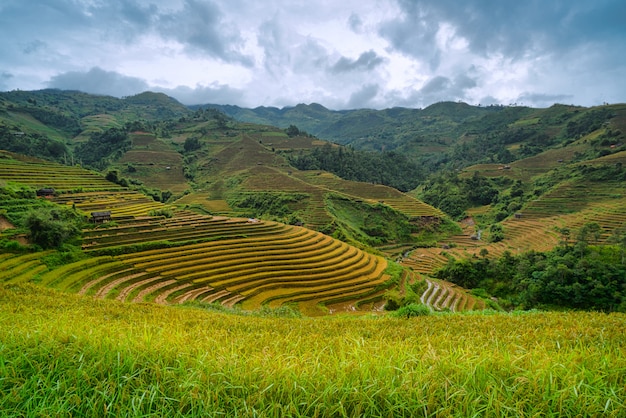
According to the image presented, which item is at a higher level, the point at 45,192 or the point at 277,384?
the point at 277,384

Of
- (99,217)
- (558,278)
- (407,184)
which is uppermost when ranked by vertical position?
(407,184)

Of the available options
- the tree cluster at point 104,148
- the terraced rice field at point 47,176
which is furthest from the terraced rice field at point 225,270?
the tree cluster at point 104,148

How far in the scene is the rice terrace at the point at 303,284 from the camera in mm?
2014

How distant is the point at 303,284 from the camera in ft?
77.7

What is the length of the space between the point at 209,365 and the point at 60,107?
20166 centimetres

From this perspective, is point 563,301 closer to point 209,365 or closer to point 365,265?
point 365,265

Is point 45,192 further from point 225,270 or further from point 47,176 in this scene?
point 225,270

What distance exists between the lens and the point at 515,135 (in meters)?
119

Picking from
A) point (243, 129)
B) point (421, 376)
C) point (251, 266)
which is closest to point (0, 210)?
point (251, 266)

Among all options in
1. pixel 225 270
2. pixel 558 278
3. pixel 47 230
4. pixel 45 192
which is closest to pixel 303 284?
pixel 225 270

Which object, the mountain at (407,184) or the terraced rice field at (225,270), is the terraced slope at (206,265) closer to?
the terraced rice field at (225,270)

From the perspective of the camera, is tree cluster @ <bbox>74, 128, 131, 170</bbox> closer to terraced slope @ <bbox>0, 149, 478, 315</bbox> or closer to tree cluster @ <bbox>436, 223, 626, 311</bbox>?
terraced slope @ <bbox>0, 149, 478, 315</bbox>

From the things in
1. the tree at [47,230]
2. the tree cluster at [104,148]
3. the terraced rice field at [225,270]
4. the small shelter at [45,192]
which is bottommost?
the terraced rice field at [225,270]

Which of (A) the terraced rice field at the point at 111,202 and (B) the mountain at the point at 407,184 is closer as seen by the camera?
(A) the terraced rice field at the point at 111,202
